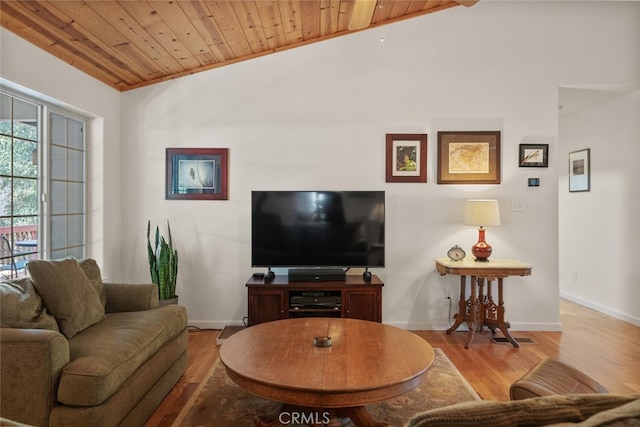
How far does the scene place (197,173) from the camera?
3.91 metres

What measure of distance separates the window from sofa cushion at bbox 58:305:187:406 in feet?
3.27

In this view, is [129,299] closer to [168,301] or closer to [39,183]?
[168,301]

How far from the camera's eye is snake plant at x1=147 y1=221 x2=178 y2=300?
359 centimetres

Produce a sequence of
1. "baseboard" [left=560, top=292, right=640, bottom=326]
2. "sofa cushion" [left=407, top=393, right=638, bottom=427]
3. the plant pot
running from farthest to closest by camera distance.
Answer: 1. "baseboard" [left=560, top=292, right=640, bottom=326]
2. the plant pot
3. "sofa cushion" [left=407, top=393, right=638, bottom=427]

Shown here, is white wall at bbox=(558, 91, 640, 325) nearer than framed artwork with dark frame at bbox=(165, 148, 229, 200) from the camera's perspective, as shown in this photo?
No

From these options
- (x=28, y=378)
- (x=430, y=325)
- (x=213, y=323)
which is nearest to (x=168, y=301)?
(x=213, y=323)

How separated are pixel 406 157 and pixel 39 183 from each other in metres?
3.27

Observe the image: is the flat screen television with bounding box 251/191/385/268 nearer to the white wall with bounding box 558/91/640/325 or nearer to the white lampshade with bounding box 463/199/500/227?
the white lampshade with bounding box 463/199/500/227

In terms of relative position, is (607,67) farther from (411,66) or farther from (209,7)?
(209,7)

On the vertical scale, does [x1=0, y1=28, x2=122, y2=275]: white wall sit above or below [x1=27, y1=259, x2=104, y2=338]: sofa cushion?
above

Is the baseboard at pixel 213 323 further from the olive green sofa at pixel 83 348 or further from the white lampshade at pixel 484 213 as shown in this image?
the white lampshade at pixel 484 213

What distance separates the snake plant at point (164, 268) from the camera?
3.59 meters

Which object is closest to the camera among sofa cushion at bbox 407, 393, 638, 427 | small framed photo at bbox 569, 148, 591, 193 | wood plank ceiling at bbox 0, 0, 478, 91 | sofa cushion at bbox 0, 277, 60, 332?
sofa cushion at bbox 407, 393, 638, 427

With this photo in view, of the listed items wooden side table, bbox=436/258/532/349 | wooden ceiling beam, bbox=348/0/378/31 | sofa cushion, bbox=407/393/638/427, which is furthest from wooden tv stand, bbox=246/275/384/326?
sofa cushion, bbox=407/393/638/427
